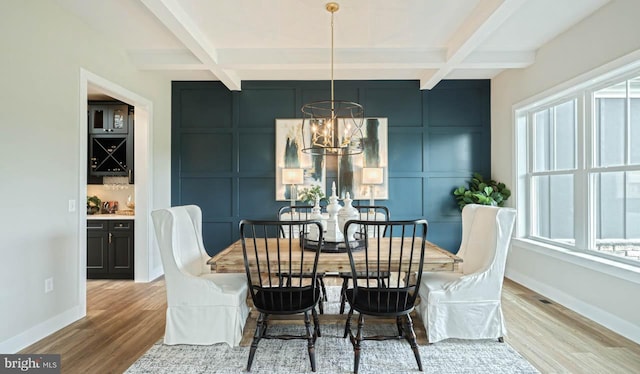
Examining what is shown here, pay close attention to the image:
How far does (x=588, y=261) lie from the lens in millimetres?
3180

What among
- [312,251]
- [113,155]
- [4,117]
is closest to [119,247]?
[113,155]

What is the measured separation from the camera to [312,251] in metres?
2.63

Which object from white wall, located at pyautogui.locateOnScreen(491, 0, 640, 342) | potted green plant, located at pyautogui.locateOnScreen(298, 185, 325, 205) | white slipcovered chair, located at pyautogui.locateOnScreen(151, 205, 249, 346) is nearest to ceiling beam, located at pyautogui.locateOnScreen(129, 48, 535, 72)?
white wall, located at pyautogui.locateOnScreen(491, 0, 640, 342)

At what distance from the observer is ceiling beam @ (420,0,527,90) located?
8.91 ft

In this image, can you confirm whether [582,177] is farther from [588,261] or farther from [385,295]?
[385,295]

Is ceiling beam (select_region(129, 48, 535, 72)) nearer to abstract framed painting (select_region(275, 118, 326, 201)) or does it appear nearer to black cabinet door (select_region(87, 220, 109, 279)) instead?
abstract framed painting (select_region(275, 118, 326, 201))

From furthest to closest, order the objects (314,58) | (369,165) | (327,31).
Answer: (369,165) → (314,58) → (327,31)

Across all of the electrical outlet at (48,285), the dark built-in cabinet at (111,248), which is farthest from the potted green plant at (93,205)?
the electrical outlet at (48,285)

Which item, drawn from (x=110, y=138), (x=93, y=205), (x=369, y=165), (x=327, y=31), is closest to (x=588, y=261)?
(x=369, y=165)

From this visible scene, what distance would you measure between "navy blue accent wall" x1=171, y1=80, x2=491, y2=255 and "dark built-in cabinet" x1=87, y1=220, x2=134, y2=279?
91 centimetres

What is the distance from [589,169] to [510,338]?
1.91 m

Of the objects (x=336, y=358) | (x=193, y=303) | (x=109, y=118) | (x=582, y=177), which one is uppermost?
(x=109, y=118)

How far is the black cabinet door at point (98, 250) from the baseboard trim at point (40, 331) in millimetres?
1358

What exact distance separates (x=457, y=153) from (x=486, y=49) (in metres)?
1.62
